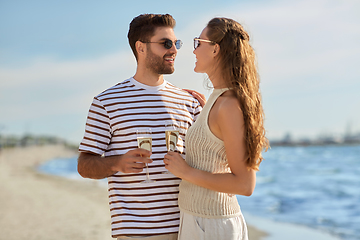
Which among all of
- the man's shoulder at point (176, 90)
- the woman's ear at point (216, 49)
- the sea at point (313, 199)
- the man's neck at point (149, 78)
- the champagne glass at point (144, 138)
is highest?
the woman's ear at point (216, 49)

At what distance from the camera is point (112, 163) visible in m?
2.66

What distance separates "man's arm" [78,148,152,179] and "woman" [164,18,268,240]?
178 mm

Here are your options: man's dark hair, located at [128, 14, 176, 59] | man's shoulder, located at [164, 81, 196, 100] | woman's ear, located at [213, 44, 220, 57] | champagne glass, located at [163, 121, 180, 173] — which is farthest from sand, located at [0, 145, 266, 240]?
woman's ear, located at [213, 44, 220, 57]

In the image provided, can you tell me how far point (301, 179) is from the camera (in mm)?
25984

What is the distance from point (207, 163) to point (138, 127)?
712 mm

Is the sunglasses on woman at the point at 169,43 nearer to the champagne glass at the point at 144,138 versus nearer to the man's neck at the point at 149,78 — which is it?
the man's neck at the point at 149,78

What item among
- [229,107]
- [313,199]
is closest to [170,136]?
[229,107]

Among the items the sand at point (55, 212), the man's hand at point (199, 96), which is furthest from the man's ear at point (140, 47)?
the sand at point (55, 212)

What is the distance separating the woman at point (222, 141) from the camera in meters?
2.18

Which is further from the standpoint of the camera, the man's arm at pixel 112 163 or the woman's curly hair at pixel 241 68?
the man's arm at pixel 112 163

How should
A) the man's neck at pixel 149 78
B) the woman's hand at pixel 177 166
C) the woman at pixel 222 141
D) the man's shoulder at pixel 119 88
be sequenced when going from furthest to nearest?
the man's neck at pixel 149 78 < the man's shoulder at pixel 119 88 < the woman's hand at pixel 177 166 < the woman at pixel 222 141

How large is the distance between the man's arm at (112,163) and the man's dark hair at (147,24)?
98 cm

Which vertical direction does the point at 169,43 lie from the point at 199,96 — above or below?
above

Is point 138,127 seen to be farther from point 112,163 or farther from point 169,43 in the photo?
→ point 169,43
